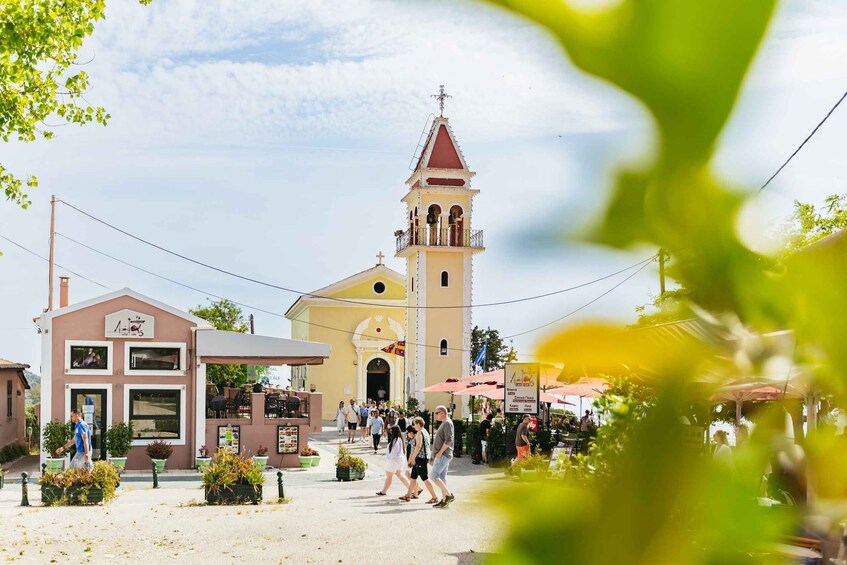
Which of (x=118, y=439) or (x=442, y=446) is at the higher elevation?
(x=442, y=446)

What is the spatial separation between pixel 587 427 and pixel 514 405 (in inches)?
748

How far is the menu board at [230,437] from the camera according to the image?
2131 centimetres

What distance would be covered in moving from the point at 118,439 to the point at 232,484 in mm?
4780

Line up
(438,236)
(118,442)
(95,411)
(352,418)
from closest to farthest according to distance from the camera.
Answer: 1. (438,236)
2. (118,442)
3. (95,411)
4. (352,418)

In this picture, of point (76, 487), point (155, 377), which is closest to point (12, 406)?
point (155, 377)

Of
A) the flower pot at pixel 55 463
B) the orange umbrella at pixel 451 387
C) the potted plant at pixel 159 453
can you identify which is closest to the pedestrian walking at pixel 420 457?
the potted plant at pixel 159 453

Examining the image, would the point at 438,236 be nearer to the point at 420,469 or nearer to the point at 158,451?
the point at 420,469

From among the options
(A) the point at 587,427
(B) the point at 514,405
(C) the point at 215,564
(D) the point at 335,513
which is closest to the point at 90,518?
(D) the point at 335,513

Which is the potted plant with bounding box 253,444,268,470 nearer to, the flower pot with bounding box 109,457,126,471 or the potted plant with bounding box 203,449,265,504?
the flower pot with bounding box 109,457,126,471

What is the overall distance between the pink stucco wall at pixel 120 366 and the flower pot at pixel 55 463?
0.86 m

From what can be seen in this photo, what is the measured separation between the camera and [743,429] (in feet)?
2.24

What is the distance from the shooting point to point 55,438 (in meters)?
20.0

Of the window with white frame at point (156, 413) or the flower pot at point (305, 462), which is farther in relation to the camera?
the flower pot at point (305, 462)

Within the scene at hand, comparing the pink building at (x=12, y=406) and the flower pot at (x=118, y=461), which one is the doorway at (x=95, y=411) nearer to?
the flower pot at (x=118, y=461)
